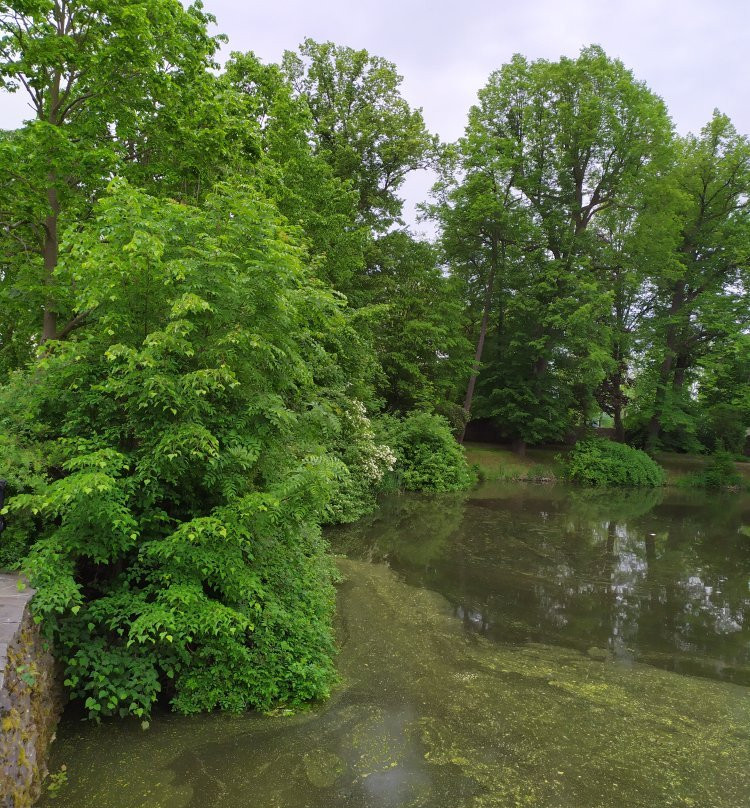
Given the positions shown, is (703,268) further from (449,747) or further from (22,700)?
(22,700)

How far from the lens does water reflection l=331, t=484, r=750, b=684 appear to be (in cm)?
680

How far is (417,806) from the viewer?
3428 mm

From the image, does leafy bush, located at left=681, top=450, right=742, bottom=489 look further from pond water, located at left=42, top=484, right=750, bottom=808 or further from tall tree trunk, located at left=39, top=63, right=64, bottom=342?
tall tree trunk, located at left=39, top=63, right=64, bottom=342

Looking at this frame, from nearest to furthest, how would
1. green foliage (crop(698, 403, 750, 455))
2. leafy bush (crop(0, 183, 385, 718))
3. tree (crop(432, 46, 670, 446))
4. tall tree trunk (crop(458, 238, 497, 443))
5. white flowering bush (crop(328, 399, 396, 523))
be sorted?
leafy bush (crop(0, 183, 385, 718)) < white flowering bush (crop(328, 399, 396, 523)) < tree (crop(432, 46, 670, 446)) < tall tree trunk (crop(458, 238, 497, 443)) < green foliage (crop(698, 403, 750, 455))

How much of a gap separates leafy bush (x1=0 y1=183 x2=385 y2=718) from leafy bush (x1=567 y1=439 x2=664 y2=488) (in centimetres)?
1940

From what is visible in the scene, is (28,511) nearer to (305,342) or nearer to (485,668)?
(305,342)

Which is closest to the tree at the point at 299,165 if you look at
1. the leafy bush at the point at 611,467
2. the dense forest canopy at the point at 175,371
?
the dense forest canopy at the point at 175,371

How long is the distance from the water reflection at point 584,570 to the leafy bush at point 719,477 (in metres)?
6.78

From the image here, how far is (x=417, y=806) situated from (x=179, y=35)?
9542 mm

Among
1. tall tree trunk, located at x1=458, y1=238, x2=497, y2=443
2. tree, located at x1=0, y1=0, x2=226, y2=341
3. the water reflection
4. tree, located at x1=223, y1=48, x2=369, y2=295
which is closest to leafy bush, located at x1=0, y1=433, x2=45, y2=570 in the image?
tree, located at x1=0, y1=0, x2=226, y2=341

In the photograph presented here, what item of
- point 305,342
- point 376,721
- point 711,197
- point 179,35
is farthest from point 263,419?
point 711,197

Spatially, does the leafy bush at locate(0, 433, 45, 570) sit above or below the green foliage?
below

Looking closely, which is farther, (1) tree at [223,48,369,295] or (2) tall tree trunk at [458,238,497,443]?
(2) tall tree trunk at [458,238,497,443]

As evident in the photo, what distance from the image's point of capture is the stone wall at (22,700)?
9.41ft
